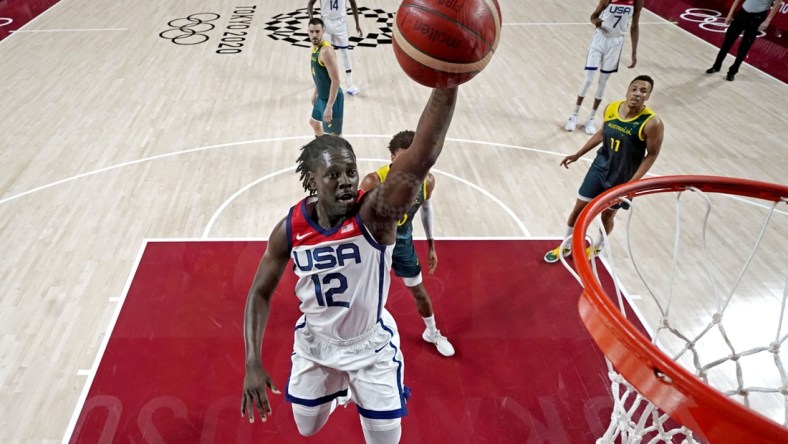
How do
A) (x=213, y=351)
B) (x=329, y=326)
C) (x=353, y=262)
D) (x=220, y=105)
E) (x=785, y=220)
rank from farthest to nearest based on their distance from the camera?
(x=220, y=105) → (x=785, y=220) → (x=213, y=351) → (x=329, y=326) → (x=353, y=262)

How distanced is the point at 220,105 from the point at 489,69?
431cm

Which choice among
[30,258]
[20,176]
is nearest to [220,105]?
[20,176]

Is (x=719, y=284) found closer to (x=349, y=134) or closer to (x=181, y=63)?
(x=349, y=134)

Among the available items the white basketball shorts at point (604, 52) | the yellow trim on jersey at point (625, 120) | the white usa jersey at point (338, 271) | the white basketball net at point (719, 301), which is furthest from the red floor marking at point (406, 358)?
the white basketball shorts at point (604, 52)

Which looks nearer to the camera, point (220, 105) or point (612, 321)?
point (612, 321)

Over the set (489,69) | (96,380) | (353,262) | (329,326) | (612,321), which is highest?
(612,321)

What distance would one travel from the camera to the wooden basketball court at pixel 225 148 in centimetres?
409

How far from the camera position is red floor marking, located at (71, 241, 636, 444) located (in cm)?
322

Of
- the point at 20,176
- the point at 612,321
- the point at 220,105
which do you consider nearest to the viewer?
the point at 612,321

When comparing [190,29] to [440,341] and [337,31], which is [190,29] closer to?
[337,31]

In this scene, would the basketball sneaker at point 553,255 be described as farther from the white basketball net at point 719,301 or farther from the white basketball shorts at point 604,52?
the white basketball shorts at point 604,52

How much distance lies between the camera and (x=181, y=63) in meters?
8.77

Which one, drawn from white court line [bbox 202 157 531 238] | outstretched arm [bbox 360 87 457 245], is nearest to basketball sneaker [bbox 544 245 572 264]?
white court line [bbox 202 157 531 238]

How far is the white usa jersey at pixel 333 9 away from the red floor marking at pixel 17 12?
21.7ft
